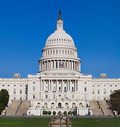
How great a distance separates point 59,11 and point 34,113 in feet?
218

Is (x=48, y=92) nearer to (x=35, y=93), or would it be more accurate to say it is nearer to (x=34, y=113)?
(x=35, y=93)

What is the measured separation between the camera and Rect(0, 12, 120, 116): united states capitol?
148 metres

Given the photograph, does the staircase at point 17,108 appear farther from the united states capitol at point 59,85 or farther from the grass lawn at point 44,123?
the grass lawn at point 44,123

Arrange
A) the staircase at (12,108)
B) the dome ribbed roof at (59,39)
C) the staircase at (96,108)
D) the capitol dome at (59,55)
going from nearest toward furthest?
the staircase at (12,108)
the staircase at (96,108)
the capitol dome at (59,55)
the dome ribbed roof at (59,39)

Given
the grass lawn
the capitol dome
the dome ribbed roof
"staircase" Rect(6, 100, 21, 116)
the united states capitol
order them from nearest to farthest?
the grass lawn < "staircase" Rect(6, 100, 21, 116) < the united states capitol < the capitol dome < the dome ribbed roof

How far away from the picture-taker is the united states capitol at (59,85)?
5827 inches

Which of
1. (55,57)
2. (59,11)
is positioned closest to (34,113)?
(55,57)

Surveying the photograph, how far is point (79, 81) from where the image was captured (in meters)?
161

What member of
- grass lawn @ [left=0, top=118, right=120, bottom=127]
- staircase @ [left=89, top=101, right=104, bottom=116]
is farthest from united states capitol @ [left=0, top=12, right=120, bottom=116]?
grass lawn @ [left=0, top=118, right=120, bottom=127]

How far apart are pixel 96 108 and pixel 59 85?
23.3 meters

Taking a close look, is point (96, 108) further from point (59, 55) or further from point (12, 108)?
point (59, 55)

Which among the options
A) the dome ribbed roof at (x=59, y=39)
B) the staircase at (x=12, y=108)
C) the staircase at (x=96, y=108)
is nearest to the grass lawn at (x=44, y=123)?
the staircase at (x=12, y=108)

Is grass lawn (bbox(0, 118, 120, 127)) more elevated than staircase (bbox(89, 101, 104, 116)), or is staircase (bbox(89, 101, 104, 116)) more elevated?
staircase (bbox(89, 101, 104, 116))

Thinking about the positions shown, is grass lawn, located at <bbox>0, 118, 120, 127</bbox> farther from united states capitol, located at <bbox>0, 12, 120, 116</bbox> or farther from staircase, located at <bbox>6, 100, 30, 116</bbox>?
united states capitol, located at <bbox>0, 12, 120, 116</bbox>
